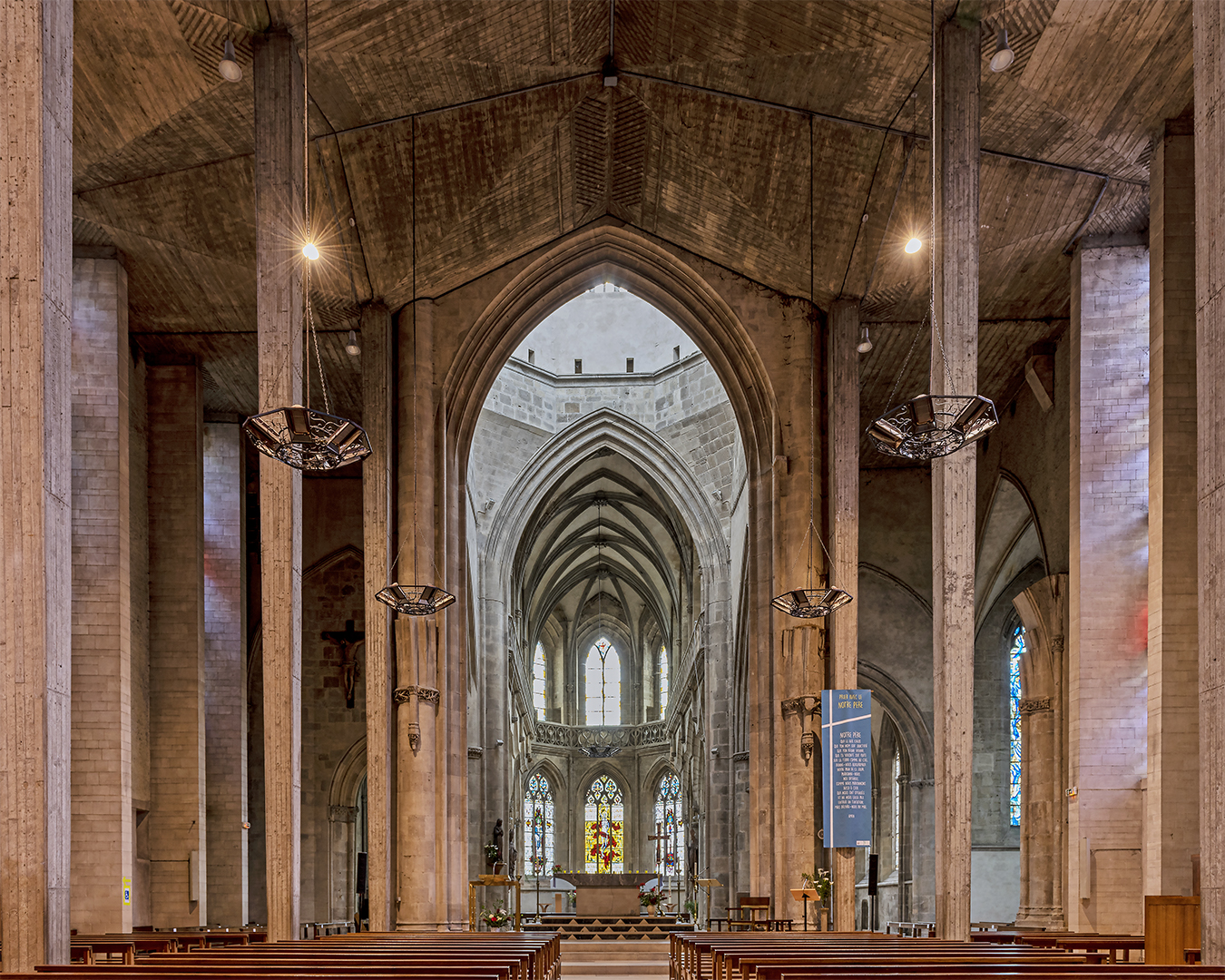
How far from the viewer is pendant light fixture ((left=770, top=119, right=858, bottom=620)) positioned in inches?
631

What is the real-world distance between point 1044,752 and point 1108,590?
15.8ft

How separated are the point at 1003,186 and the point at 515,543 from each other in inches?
586

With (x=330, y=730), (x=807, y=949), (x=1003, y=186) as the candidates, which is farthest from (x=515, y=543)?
(x=807, y=949)

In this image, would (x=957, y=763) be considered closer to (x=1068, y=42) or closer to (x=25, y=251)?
(x=1068, y=42)

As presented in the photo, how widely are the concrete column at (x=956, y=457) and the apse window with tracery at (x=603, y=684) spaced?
32017 mm

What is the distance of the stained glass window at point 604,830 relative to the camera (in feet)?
136

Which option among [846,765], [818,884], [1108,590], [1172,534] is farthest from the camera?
[818,884]

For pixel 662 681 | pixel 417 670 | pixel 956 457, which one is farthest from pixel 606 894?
pixel 662 681

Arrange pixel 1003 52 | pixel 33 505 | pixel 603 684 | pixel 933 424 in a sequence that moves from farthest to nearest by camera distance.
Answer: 1. pixel 603 684
2. pixel 1003 52
3. pixel 933 424
4. pixel 33 505

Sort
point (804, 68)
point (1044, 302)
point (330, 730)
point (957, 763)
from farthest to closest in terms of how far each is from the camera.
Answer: point (330, 730) → point (1044, 302) → point (804, 68) → point (957, 763)

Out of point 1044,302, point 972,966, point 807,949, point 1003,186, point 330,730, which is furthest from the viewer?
point 330,730

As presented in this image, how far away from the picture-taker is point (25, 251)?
752 centimetres

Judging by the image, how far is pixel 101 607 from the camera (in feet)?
53.1

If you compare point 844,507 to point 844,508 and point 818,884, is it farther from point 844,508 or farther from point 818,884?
point 818,884
